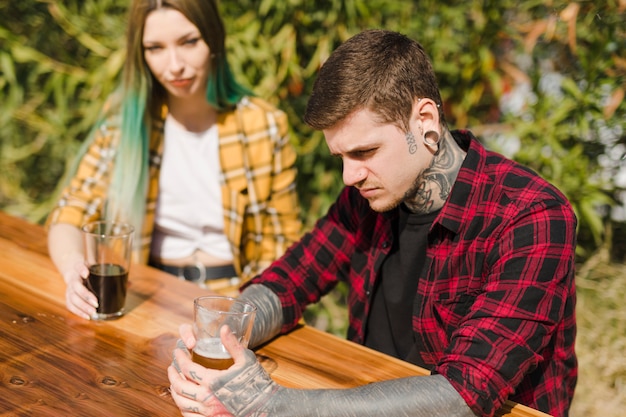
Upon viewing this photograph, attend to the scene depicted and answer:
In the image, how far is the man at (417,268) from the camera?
1184mm

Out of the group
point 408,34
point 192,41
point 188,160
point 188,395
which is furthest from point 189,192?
point 188,395

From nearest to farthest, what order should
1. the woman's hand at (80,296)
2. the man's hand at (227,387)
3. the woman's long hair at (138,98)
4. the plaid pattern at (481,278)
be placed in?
1. the man's hand at (227,387)
2. the plaid pattern at (481,278)
3. the woman's hand at (80,296)
4. the woman's long hair at (138,98)

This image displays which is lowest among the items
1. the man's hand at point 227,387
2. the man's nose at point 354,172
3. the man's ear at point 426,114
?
the man's hand at point 227,387

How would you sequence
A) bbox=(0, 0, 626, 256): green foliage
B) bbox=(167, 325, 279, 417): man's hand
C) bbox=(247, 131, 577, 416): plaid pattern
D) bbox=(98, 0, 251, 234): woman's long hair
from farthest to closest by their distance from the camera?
bbox=(0, 0, 626, 256): green foliage
bbox=(98, 0, 251, 234): woman's long hair
bbox=(247, 131, 577, 416): plaid pattern
bbox=(167, 325, 279, 417): man's hand

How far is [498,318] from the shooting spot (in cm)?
128

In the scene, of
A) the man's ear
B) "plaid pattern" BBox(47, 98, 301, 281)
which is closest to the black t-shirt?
the man's ear

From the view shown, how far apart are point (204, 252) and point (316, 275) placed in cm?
77

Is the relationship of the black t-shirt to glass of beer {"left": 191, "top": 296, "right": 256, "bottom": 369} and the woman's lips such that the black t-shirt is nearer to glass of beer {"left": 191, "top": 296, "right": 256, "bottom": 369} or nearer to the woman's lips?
glass of beer {"left": 191, "top": 296, "right": 256, "bottom": 369}

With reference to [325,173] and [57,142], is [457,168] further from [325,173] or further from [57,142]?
[57,142]

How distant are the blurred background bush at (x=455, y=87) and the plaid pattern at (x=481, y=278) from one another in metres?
1.17

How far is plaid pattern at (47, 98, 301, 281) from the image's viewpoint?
2354 millimetres

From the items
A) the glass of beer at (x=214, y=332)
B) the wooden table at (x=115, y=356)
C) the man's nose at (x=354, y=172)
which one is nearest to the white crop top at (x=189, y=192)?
the wooden table at (x=115, y=356)

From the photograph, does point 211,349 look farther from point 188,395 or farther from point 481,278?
point 481,278

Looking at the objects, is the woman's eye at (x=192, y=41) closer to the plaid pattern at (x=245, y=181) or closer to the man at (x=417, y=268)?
the plaid pattern at (x=245, y=181)
